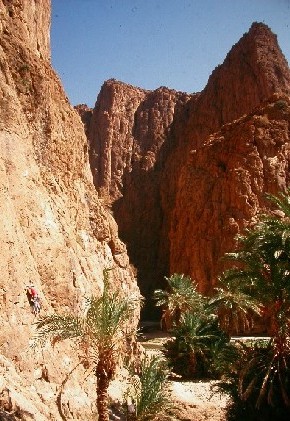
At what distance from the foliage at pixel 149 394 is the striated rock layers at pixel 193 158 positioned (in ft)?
94.8

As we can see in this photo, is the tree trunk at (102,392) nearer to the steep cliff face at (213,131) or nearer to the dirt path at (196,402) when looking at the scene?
the dirt path at (196,402)

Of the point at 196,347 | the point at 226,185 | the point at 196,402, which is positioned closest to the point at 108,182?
the point at 226,185

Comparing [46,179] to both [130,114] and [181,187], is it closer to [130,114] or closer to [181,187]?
[181,187]

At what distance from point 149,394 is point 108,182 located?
56.2 metres

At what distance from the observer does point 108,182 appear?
68.6m

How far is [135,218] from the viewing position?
64.4 m

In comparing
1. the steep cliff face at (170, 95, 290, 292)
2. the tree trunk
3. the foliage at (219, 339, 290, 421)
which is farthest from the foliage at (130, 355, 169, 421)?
the steep cliff face at (170, 95, 290, 292)

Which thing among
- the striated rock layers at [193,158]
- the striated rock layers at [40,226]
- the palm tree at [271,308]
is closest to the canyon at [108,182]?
the striated rock layers at [40,226]

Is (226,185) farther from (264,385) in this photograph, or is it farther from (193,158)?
(264,385)

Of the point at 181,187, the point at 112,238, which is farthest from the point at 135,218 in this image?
the point at 112,238

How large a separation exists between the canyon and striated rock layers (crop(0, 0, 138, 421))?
6 cm

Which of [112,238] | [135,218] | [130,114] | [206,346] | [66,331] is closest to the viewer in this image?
[66,331]

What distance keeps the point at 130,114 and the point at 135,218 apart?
23.5 m

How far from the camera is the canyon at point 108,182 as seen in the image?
12742 millimetres
